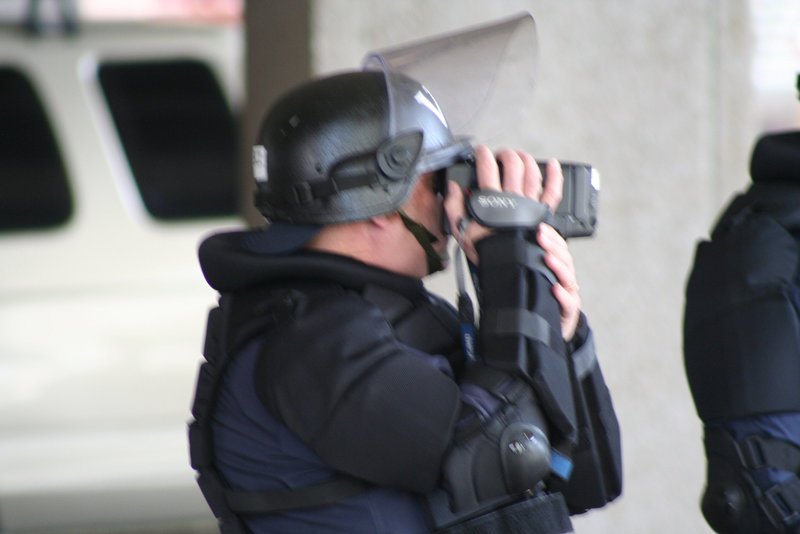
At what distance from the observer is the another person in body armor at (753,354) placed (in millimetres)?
2252

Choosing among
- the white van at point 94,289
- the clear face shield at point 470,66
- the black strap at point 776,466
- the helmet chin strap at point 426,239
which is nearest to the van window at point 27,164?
the white van at point 94,289

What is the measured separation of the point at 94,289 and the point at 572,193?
284 cm

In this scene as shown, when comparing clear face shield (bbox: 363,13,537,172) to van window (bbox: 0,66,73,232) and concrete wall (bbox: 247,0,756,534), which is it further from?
van window (bbox: 0,66,73,232)

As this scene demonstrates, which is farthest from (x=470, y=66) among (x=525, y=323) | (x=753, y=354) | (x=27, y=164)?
(x=27, y=164)

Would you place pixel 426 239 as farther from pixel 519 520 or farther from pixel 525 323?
pixel 519 520

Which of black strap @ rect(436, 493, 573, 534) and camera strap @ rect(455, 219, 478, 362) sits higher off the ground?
camera strap @ rect(455, 219, 478, 362)

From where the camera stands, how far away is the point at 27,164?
448 cm

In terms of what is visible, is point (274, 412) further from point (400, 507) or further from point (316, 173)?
point (316, 173)

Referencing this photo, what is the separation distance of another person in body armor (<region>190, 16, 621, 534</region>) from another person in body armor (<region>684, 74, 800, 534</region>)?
438 millimetres

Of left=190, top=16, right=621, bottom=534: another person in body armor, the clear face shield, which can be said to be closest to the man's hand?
left=190, top=16, right=621, bottom=534: another person in body armor

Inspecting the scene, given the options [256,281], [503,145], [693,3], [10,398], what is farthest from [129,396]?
[256,281]

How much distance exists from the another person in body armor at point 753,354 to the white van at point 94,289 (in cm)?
251

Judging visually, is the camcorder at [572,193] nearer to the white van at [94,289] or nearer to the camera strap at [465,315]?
the camera strap at [465,315]

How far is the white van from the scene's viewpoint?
4348mm
